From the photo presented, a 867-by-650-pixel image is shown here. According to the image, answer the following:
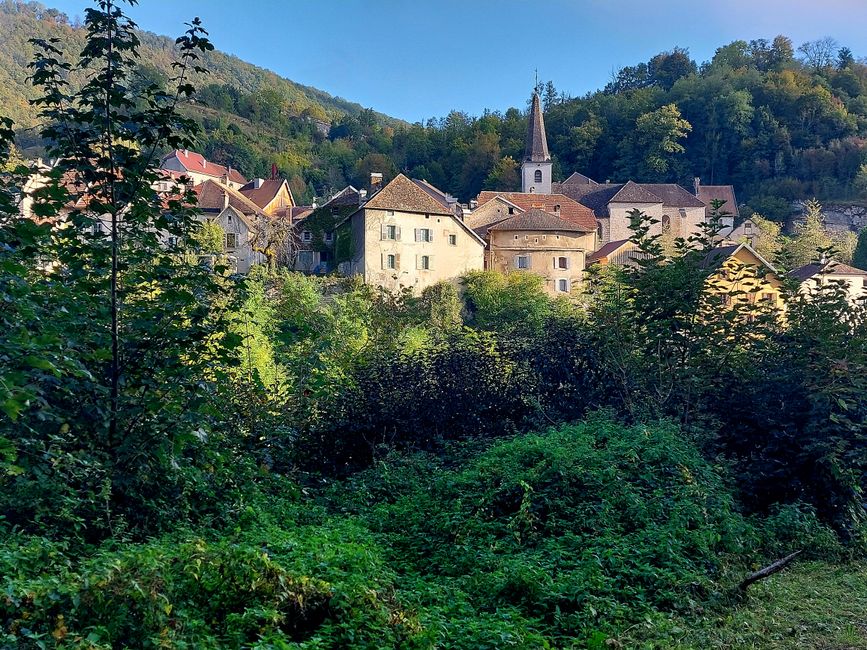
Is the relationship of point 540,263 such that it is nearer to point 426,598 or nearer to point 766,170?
point 426,598

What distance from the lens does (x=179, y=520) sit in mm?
6016

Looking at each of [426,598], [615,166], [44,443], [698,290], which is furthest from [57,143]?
[615,166]

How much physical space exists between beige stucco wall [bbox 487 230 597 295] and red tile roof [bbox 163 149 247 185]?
39812mm

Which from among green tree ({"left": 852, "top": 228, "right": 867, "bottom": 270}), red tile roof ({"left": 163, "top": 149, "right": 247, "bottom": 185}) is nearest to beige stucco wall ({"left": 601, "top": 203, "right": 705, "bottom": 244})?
green tree ({"left": 852, "top": 228, "right": 867, "bottom": 270})

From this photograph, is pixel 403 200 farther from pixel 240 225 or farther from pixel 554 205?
pixel 554 205

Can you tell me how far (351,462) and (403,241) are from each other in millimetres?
38857

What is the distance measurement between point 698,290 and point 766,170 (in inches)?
3821

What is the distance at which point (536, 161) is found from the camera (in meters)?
80.2

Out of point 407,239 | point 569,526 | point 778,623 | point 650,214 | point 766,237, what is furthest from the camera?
point 650,214

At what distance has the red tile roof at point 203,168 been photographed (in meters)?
80.9

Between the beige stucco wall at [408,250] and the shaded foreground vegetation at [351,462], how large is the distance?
35780 millimetres

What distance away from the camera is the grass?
5.01 metres

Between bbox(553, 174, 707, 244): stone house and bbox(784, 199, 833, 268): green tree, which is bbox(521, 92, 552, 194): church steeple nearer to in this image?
bbox(553, 174, 707, 244): stone house

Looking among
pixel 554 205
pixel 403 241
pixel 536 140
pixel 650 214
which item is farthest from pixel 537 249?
pixel 536 140
